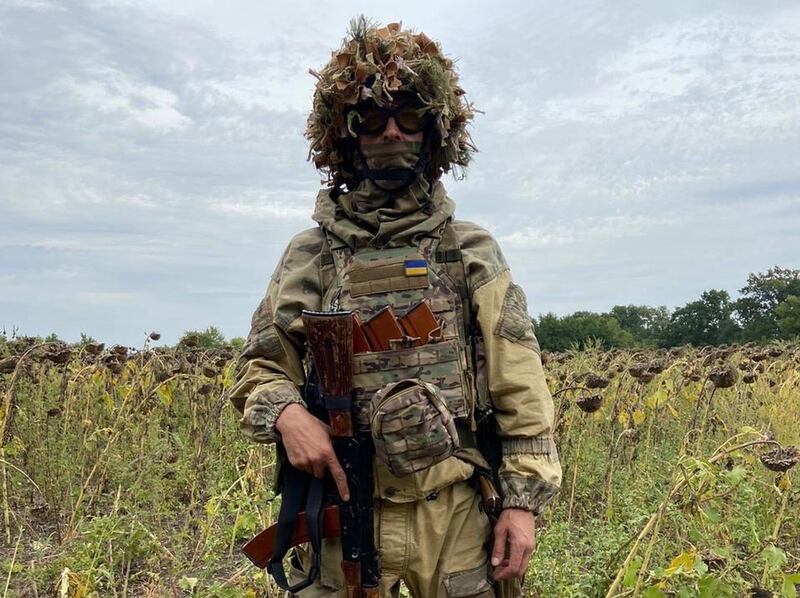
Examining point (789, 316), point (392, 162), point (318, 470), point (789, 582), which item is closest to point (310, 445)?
point (318, 470)

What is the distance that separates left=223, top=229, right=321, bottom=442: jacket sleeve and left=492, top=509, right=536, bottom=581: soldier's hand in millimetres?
607

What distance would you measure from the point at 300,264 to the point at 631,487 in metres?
3.32

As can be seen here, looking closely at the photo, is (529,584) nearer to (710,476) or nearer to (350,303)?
(710,476)

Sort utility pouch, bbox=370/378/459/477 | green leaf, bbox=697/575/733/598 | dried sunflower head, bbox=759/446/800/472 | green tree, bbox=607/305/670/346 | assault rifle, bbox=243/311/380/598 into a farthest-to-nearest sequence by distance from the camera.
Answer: green tree, bbox=607/305/670/346 → dried sunflower head, bbox=759/446/800/472 → green leaf, bbox=697/575/733/598 → assault rifle, bbox=243/311/380/598 → utility pouch, bbox=370/378/459/477

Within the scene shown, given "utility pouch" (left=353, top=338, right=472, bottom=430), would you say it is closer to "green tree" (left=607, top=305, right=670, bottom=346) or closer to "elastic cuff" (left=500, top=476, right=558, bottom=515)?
"elastic cuff" (left=500, top=476, right=558, bottom=515)

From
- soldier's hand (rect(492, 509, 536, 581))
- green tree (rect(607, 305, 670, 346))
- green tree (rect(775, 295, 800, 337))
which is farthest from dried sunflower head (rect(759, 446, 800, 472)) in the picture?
green tree (rect(607, 305, 670, 346))

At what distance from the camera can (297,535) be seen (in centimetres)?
188

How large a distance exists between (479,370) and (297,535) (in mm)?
633

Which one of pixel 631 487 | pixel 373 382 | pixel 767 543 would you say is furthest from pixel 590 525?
pixel 373 382

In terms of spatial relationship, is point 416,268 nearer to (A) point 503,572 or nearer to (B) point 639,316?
(A) point 503,572

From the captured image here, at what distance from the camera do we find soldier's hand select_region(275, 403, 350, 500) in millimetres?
1785

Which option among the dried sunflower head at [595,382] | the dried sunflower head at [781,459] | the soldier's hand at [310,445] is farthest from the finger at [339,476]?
the dried sunflower head at [595,382]

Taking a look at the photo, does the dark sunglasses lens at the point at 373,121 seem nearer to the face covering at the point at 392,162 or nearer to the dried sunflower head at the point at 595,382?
the face covering at the point at 392,162

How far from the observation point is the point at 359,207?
2.07 meters
